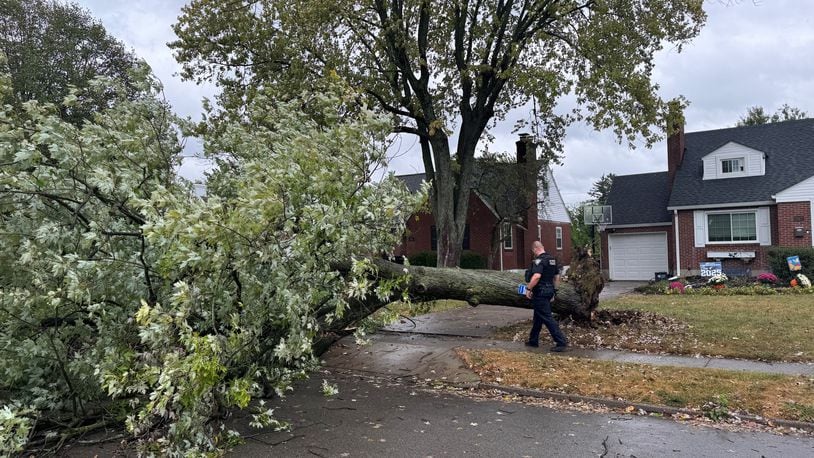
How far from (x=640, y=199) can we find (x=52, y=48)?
1096 inches

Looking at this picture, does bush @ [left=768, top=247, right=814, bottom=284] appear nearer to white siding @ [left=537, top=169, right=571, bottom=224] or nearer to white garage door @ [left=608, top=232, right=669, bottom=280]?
white garage door @ [left=608, top=232, right=669, bottom=280]

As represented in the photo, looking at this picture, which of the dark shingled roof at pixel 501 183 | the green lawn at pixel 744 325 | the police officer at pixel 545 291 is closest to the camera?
the green lawn at pixel 744 325

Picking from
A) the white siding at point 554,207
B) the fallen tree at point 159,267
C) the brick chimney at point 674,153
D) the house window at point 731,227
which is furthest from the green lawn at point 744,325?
the white siding at point 554,207

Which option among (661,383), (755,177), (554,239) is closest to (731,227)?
(755,177)

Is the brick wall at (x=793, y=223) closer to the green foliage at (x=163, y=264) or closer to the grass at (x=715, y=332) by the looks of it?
the grass at (x=715, y=332)

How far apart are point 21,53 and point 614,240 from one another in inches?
1092

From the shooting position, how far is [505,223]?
26688 mm

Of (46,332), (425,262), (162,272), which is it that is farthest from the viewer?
(425,262)

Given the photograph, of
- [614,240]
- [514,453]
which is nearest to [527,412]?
[514,453]

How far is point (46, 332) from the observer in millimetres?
5141

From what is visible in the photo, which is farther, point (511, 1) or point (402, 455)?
point (511, 1)

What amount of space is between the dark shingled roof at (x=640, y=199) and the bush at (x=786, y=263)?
20.5ft

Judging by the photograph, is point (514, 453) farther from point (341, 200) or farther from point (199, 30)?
point (199, 30)

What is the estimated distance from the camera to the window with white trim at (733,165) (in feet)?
72.3
